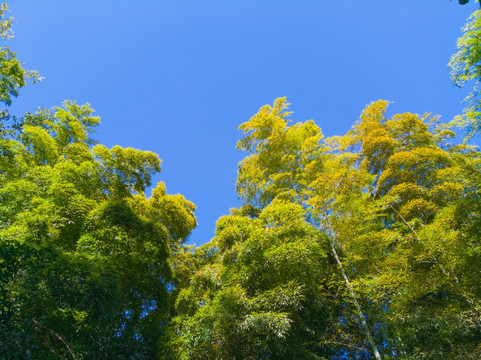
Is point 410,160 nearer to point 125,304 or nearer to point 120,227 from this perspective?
point 120,227

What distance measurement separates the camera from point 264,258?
535 cm

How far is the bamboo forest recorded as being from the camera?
400 centimetres

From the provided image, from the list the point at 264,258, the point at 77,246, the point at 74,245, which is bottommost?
the point at 264,258

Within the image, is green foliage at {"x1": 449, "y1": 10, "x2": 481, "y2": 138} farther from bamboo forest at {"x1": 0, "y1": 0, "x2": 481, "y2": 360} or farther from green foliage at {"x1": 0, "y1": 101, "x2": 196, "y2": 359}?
green foliage at {"x1": 0, "y1": 101, "x2": 196, "y2": 359}

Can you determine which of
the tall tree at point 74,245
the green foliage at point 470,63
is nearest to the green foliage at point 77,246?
the tall tree at point 74,245

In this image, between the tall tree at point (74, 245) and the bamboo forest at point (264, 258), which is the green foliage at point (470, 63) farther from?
the tall tree at point (74, 245)

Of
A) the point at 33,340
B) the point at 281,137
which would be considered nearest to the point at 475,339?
the point at 281,137

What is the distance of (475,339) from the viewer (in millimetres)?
4051

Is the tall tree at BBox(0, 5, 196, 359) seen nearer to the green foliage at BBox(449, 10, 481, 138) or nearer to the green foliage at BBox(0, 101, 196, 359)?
the green foliage at BBox(0, 101, 196, 359)

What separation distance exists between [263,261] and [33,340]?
385 centimetres

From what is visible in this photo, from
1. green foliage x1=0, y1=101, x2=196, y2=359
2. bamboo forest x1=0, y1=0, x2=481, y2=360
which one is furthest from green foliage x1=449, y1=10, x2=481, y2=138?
green foliage x1=0, y1=101, x2=196, y2=359

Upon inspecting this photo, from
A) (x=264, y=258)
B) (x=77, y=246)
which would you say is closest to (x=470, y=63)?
(x=264, y=258)

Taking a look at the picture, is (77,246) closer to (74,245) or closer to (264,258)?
(74,245)

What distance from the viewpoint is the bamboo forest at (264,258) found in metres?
4.00
